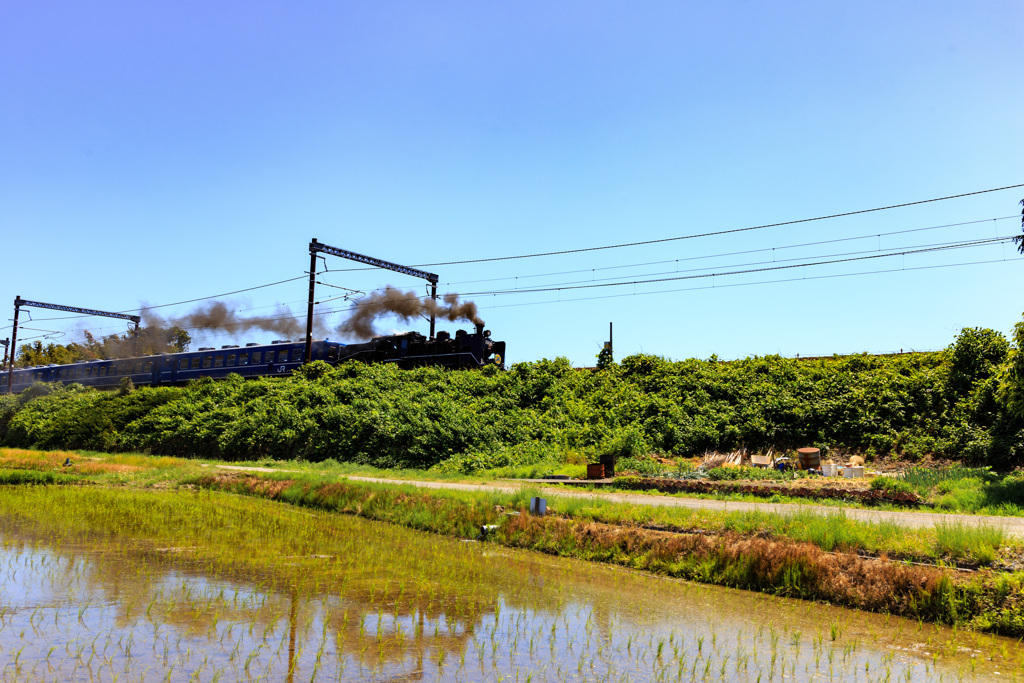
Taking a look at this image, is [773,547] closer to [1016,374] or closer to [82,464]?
[1016,374]

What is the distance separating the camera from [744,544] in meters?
11.0

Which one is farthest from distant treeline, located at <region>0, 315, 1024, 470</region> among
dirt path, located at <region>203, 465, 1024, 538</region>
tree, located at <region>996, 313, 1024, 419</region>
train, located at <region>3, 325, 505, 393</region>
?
dirt path, located at <region>203, 465, 1024, 538</region>

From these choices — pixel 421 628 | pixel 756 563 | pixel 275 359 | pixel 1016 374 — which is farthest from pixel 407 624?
pixel 275 359

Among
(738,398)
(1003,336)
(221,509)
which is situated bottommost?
(221,509)

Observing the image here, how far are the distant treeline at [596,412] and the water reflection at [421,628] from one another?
12.9 meters

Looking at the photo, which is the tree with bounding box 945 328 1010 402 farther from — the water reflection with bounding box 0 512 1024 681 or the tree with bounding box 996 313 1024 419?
the water reflection with bounding box 0 512 1024 681

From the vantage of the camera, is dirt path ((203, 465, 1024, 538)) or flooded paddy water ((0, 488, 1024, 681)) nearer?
flooded paddy water ((0, 488, 1024, 681))

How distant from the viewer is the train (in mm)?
43312

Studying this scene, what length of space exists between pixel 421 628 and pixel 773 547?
5.92 m

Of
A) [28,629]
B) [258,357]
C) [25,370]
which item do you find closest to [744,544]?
[28,629]

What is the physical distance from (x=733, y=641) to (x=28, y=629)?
25.6ft

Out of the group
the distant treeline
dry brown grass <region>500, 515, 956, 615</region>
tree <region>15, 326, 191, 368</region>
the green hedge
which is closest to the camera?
dry brown grass <region>500, 515, 956, 615</region>

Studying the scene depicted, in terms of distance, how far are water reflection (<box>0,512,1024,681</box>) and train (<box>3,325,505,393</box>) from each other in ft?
104

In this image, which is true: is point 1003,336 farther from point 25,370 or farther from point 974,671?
point 25,370
